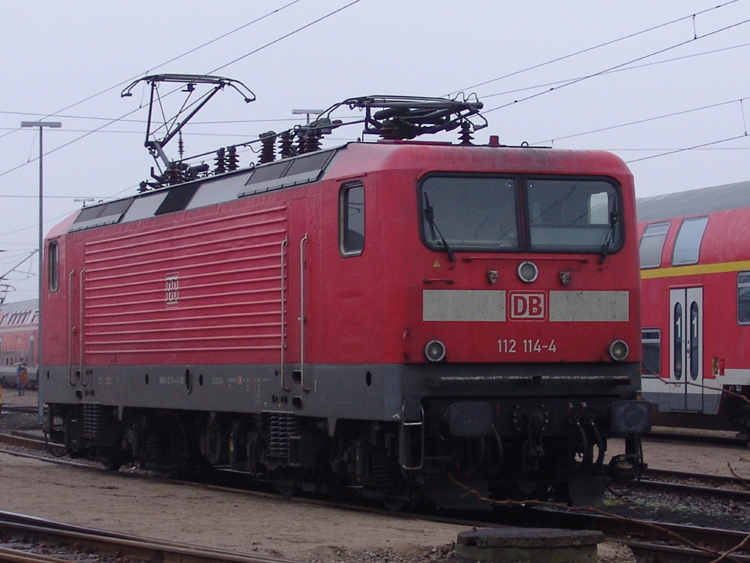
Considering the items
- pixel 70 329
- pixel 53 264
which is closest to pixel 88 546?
pixel 70 329

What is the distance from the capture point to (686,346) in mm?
20172

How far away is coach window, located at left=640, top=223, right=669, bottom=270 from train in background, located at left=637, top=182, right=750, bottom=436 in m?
0.02

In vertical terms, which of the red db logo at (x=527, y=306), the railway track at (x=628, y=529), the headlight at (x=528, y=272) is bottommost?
the railway track at (x=628, y=529)

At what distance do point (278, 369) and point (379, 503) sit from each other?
1818 millimetres

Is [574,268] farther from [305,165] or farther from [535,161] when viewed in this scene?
[305,165]

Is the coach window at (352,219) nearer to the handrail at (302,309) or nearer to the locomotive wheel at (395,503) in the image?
the handrail at (302,309)

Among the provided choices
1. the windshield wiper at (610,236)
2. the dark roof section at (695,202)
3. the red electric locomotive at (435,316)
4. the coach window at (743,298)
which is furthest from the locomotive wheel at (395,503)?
the dark roof section at (695,202)

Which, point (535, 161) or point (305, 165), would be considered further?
point (305, 165)

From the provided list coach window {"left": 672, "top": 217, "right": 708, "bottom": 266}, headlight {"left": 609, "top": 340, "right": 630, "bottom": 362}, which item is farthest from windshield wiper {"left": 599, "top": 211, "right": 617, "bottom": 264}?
coach window {"left": 672, "top": 217, "right": 708, "bottom": 266}

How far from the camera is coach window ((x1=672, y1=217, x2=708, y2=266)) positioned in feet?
66.4

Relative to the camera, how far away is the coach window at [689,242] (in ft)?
66.4

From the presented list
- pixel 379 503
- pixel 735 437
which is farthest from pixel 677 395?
pixel 379 503

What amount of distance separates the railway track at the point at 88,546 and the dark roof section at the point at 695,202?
13.0m

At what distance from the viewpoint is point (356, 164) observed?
445 inches
